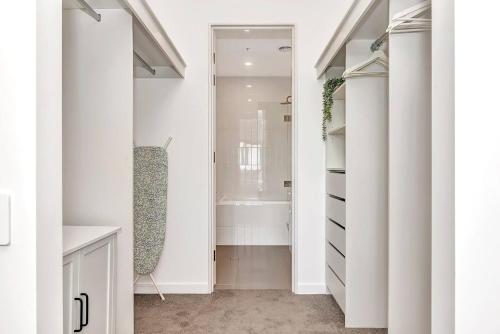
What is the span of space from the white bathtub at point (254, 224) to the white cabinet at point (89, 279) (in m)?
3.28

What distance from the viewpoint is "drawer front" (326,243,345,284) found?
8.50 ft

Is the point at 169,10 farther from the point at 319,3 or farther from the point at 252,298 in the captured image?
the point at 252,298

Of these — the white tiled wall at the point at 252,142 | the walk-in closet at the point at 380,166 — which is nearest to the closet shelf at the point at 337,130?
the walk-in closet at the point at 380,166

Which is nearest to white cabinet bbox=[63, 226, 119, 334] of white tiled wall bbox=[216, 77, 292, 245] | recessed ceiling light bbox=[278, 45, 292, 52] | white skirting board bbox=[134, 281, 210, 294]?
white skirting board bbox=[134, 281, 210, 294]

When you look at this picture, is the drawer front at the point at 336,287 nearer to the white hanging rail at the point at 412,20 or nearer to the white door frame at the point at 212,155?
the white door frame at the point at 212,155

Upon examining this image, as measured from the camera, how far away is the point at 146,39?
7.57 feet

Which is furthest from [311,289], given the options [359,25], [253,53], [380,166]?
[253,53]

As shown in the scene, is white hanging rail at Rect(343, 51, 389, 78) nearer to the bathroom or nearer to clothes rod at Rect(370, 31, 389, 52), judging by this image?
clothes rod at Rect(370, 31, 389, 52)

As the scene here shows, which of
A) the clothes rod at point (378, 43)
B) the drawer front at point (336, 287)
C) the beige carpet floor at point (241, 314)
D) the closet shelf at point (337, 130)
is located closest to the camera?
the clothes rod at point (378, 43)

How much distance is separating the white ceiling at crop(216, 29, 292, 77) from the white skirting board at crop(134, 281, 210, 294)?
2360 mm

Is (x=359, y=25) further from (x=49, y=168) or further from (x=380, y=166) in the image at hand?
(x=49, y=168)

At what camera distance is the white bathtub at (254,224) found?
504 cm

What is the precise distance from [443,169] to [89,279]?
144cm
